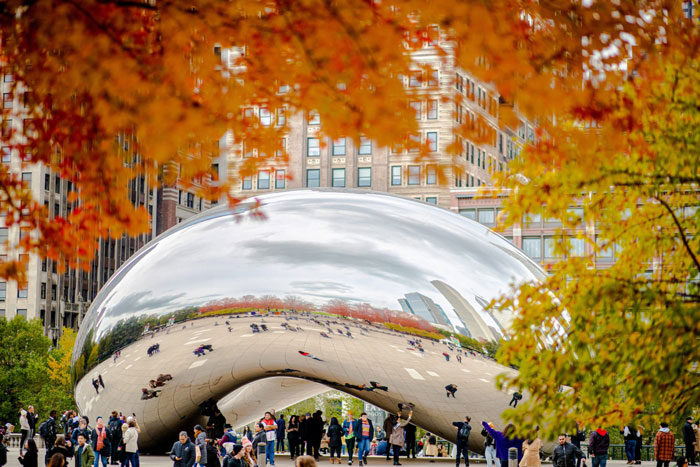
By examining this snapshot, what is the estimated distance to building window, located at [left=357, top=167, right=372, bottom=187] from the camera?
7688cm

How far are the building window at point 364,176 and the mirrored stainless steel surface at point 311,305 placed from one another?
198 feet

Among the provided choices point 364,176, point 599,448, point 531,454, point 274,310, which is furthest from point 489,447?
point 364,176

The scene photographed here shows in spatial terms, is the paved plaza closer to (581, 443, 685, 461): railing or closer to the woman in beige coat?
the woman in beige coat

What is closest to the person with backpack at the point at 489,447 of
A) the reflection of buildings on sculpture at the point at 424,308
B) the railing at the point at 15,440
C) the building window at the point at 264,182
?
the reflection of buildings on sculpture at the point at 424,308

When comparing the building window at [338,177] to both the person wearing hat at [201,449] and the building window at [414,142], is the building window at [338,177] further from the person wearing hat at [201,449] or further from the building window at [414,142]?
the building window at [414,142]

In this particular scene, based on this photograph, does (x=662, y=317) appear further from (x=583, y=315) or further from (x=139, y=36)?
(x=139, y=36)

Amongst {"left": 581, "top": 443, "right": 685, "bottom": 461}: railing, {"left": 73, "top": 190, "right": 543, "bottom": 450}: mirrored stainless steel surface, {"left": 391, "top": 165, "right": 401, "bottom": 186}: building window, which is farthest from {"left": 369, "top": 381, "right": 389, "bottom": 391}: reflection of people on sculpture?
{"left": 391, "top": 165, "right": 401, "bottom": 186}: building window

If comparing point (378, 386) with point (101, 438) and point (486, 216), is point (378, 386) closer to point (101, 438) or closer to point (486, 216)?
point (101, 438)

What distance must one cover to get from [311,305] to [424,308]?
1827mm

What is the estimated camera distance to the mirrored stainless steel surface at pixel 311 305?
1504 centimetres

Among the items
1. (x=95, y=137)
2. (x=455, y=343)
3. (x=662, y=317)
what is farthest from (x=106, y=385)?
(x=95, y=137)

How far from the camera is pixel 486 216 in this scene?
216 ft

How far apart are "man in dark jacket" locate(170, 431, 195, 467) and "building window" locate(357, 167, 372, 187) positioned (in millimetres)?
61459

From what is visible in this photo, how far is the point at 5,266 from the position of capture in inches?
236
